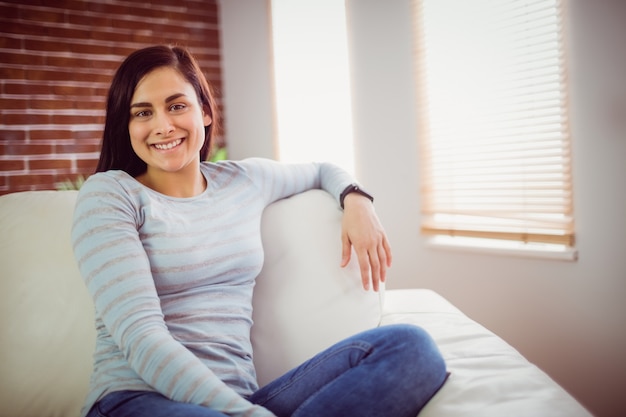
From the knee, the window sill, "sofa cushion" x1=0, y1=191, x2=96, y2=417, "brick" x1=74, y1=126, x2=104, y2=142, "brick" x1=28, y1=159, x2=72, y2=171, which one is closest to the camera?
the knee

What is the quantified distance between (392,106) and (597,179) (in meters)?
1.10

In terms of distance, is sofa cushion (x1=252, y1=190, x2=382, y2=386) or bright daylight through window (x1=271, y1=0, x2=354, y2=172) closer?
sofa cushion (x1=252, y1=190, x2=382, y2=386)

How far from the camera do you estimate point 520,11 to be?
6.56ft

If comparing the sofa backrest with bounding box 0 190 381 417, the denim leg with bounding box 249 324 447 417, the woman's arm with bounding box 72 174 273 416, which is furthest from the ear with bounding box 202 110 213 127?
the denim leg with bounding box 249 324 447 417

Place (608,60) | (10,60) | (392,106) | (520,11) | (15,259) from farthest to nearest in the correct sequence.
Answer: (10,60) → (392,106) → (520,11) → (608,60) → (15,259)

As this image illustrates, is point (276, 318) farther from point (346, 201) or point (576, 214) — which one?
point (576, 214)

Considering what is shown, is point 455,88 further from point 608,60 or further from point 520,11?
point 608,60

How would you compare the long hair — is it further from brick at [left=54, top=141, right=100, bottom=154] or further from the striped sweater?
brick at [left=54, top=141, right=100, bottom=154]

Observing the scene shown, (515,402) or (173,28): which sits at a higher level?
(173,28)

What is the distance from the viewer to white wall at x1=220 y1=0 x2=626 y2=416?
1.72 metres

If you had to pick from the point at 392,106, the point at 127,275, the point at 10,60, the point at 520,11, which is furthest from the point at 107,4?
the point at 127,275

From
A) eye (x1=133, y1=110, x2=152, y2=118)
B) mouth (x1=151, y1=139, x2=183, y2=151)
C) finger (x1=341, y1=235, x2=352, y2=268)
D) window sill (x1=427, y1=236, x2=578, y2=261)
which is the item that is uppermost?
eye (x1=133, y1=110, x2=152, y2=118)

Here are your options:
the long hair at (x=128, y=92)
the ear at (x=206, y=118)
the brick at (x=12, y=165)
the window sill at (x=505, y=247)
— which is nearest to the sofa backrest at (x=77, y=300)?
the long hair at (x=128, y=92)

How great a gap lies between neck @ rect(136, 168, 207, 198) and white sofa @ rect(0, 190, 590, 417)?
0.74 ft
